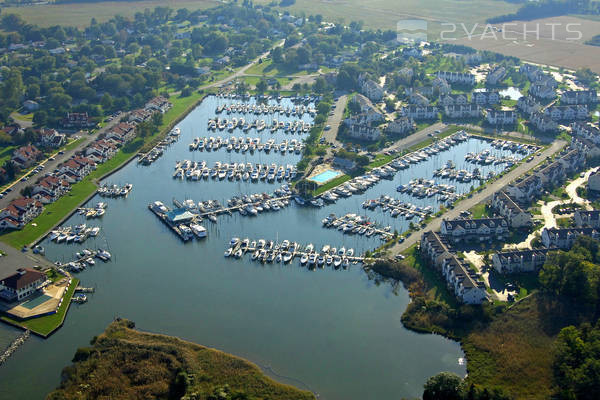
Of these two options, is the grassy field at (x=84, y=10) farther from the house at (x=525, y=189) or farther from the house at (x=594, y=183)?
the house at (x=594, y=183)

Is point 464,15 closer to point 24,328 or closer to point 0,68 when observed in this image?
point 0,68

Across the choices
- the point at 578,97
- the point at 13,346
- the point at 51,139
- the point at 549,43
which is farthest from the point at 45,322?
the point at 549,43

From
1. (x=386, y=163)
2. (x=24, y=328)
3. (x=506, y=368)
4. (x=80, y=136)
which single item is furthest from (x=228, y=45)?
(x=506, y=368)

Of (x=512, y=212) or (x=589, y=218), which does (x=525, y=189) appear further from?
(x=589, y=218)

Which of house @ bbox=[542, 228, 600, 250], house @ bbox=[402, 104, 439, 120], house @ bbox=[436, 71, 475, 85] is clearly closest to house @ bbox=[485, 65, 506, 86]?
house @ bbox=[436, 71, 475, 85]

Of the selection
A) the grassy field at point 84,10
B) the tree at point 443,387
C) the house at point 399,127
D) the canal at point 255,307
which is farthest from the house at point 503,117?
the grassy field at point 84,10

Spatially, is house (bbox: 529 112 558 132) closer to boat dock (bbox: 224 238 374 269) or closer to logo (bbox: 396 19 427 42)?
boat dock (bbox: 224 238 374 269)
